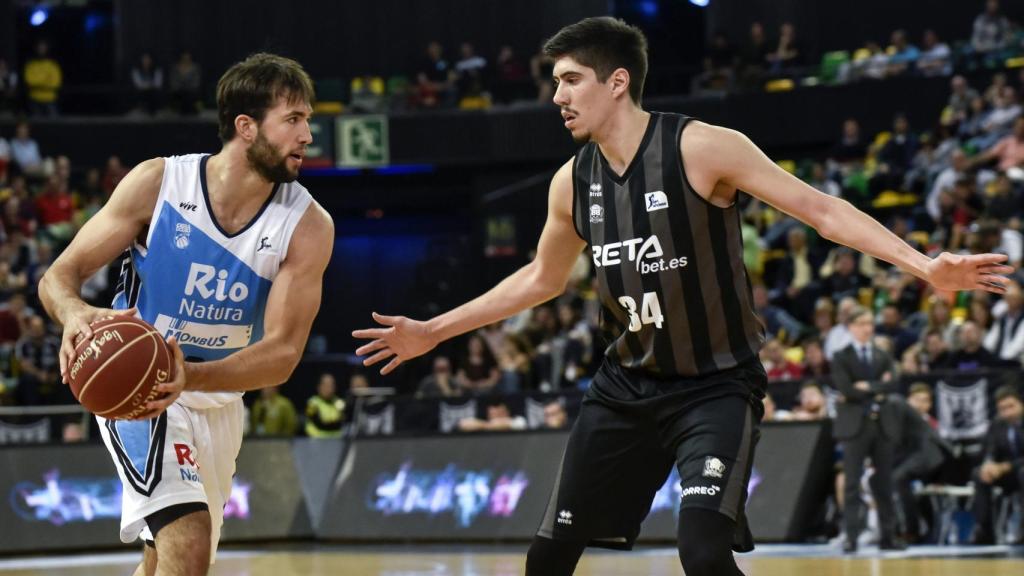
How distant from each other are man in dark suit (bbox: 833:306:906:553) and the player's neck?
24.5 ft

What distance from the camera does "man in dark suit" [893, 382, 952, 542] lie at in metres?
12.7

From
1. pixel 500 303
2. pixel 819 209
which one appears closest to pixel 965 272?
pixel 819 209

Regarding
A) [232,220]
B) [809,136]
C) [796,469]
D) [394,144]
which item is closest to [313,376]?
[394,144]

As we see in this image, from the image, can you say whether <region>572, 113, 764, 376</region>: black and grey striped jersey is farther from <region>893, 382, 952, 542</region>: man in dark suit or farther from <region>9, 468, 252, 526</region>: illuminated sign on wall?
<region>9, 468, 252, 526</region>: illuminated sign on wall

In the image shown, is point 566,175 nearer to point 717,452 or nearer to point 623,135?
point 623,135

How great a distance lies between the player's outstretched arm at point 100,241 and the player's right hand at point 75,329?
0.6 inches

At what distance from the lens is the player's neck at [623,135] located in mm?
5355

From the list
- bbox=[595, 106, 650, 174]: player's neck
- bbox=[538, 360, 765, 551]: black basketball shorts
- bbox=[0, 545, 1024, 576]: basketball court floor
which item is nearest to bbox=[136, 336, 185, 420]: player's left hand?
bbox=[538, 360, 765, 551]: black basketball shorts

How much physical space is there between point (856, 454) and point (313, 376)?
1350 cm

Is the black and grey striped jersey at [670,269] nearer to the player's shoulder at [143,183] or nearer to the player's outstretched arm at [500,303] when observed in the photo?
the player's outstretched arm at [500,303]

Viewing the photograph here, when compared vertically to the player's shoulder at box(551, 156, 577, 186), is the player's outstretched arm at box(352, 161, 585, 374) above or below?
below

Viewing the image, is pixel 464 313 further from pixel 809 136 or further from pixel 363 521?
pixel 809 136

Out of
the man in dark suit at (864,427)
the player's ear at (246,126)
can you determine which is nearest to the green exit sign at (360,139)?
the man in dark suit at (864,427)

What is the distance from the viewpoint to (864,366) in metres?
12.6
